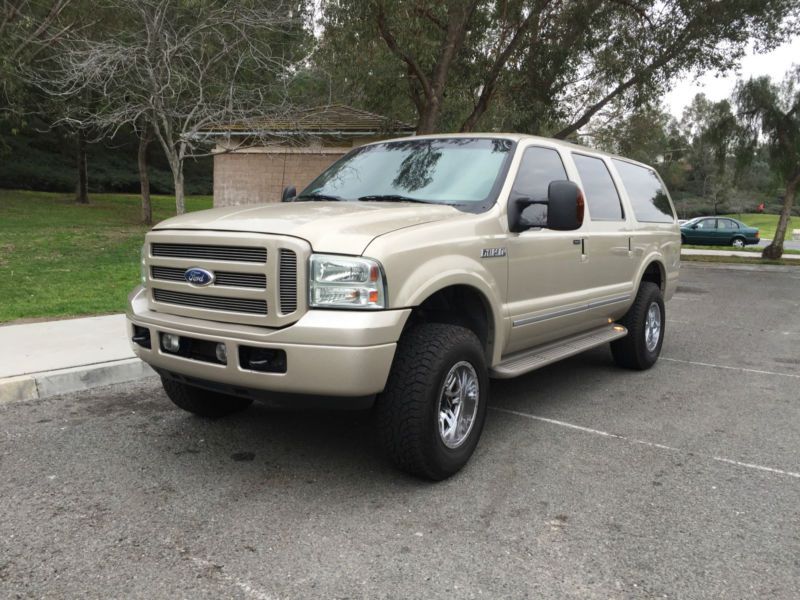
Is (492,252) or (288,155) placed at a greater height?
(288,155)

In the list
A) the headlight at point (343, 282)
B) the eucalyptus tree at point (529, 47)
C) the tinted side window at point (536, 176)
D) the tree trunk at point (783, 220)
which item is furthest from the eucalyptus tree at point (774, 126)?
the headlight at point (343, 282)

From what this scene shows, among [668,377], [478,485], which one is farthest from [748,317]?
[478,485]

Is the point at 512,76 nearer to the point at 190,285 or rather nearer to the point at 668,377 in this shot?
the point at 668,377

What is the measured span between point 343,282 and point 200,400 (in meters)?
1.87

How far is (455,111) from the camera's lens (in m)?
19.4

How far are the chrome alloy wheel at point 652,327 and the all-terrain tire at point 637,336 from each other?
0.02 m

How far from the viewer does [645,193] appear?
22.9 feet

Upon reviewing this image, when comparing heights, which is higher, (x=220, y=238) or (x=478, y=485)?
(x=220, y=238)

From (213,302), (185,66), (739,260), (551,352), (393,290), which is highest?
(185,66)

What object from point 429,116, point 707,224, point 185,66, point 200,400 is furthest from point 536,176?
point 707,224

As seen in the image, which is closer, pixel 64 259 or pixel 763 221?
pixel 64 259

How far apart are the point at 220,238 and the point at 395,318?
1.03m

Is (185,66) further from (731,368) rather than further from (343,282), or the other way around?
(343,282)

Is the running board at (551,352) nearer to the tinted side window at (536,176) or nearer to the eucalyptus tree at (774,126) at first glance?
the tinted side window at (536,176)
